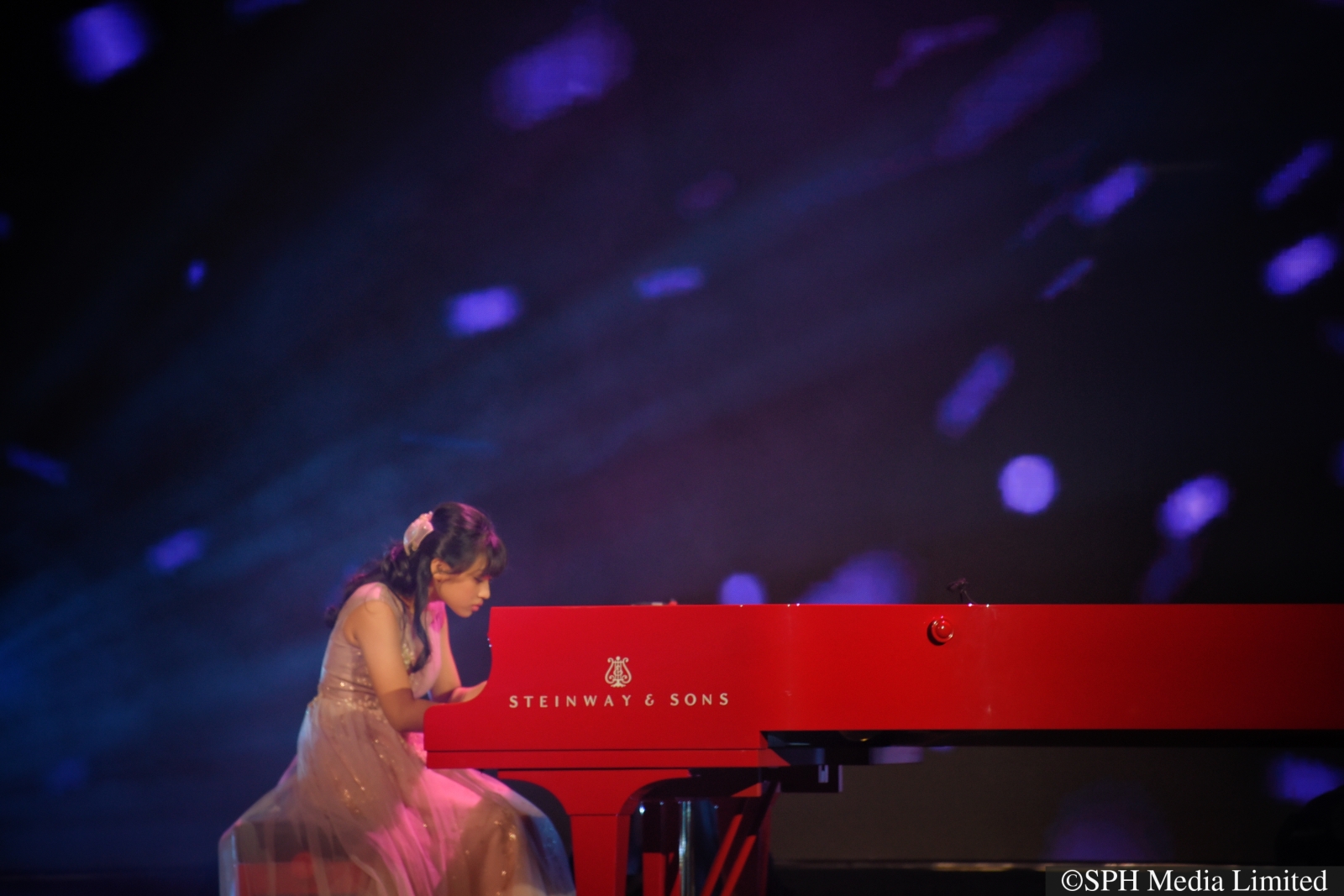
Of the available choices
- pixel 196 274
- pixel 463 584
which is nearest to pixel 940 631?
pixel 463 584

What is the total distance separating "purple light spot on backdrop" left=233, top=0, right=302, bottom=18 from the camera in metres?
3.88

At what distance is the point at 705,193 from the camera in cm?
370

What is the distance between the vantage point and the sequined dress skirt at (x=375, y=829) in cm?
218

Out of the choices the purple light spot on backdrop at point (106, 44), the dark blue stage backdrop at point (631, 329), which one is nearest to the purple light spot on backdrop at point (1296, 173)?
the dark blue stage backdrop at point (631, 329)

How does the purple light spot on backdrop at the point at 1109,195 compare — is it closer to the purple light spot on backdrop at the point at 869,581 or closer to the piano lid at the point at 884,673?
the purple light spot on backdrop at the point at 869,581

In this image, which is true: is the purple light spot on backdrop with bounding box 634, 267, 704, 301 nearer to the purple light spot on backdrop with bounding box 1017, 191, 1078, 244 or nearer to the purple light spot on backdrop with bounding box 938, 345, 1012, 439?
the purple light spot on backdrop with bounding box 938, 345, 1012, 439

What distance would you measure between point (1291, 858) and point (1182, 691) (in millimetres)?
1751

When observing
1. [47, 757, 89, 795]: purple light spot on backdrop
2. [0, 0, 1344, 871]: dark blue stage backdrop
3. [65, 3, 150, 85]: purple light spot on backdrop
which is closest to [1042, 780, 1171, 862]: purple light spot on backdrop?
[0, 0, 1344, 871]: dark blue stage backdrop

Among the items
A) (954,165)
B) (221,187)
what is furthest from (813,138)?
(221,187)

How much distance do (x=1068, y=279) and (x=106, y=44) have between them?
336cm

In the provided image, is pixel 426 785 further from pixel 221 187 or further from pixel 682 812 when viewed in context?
pixel 221 187

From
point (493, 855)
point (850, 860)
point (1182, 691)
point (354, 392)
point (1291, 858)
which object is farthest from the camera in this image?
point (354, 392)

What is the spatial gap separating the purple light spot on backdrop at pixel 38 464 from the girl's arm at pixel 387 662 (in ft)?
6.43

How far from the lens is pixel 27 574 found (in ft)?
12.4
